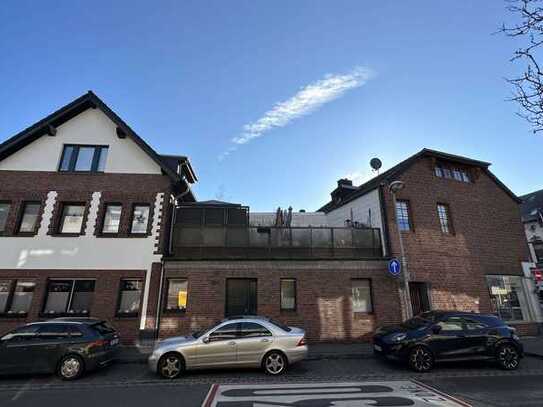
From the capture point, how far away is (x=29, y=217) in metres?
13.5

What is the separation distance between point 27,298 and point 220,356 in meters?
9.74

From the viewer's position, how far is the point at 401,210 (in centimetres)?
1512

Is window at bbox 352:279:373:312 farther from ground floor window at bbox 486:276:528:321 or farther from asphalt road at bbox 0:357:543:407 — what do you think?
ground floor window at bbox 486:276:528:321

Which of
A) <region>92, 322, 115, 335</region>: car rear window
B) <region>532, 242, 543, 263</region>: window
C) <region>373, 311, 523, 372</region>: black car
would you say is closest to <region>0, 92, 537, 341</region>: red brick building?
<region>92, 322, 115, 335</region>: car rear window

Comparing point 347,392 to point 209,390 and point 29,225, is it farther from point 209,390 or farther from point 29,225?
point 29,225

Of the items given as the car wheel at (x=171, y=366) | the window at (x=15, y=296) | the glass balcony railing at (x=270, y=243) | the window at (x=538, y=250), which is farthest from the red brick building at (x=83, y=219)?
the window at (x=538, y=250)

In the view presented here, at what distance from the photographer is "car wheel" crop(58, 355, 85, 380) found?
826 cm

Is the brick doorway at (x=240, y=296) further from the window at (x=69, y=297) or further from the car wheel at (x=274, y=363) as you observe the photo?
the window at (x=69, y=297)

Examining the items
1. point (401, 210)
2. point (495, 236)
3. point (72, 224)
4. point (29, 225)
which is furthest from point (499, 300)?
point (29, 225)

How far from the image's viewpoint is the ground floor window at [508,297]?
15.0m

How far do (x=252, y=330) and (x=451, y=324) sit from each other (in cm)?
636

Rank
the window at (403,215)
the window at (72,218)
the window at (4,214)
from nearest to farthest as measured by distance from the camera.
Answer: the window at (4,214)
the window at (72,218)
the window at (403,215)

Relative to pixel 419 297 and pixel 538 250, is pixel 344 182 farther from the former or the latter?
pixel 538 250

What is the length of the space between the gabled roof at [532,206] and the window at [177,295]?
4195 centimetres
